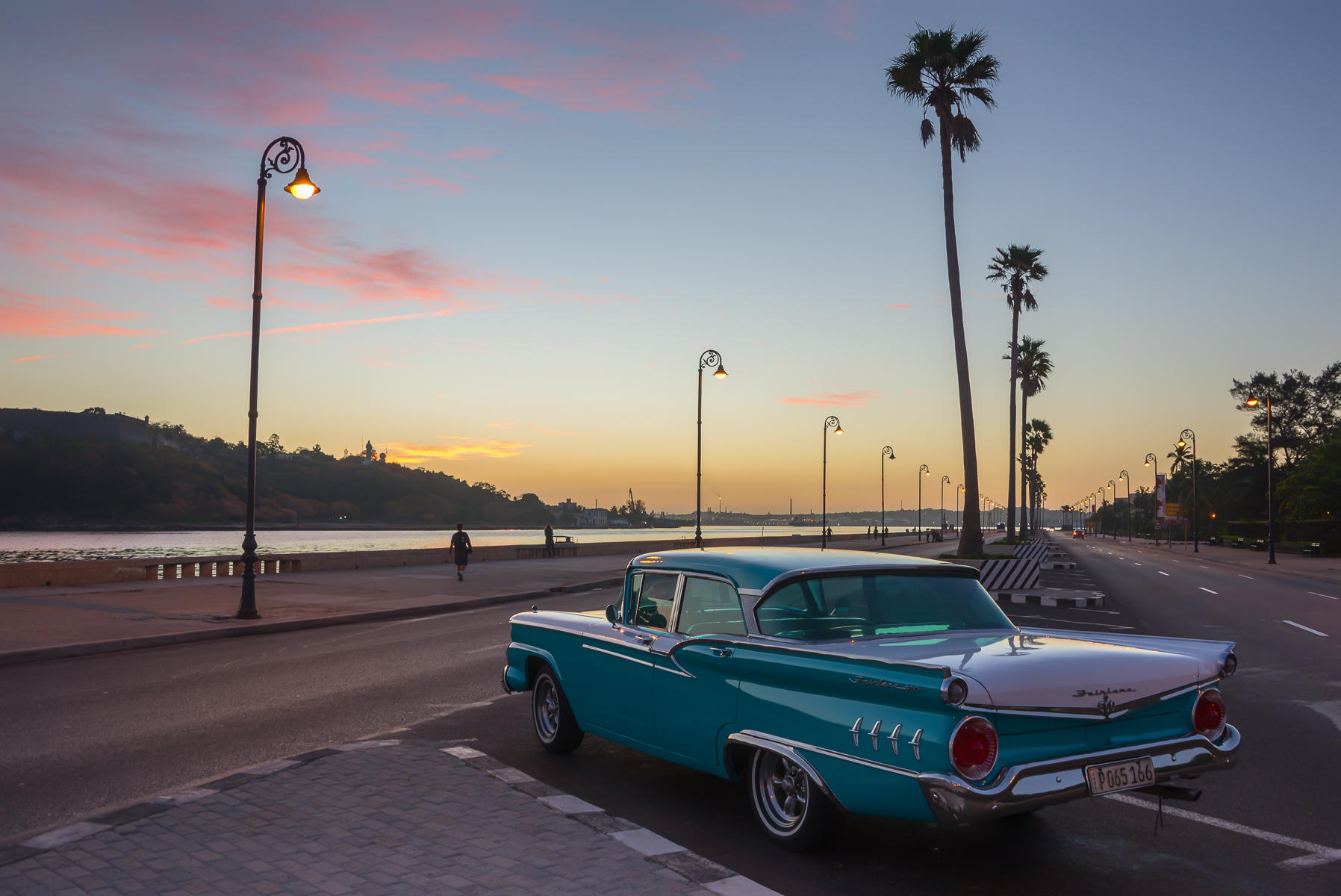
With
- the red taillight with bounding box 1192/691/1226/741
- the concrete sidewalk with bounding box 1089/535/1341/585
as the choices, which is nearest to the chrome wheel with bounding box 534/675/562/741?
the red taillight with bounding box 1192/691/1226/741

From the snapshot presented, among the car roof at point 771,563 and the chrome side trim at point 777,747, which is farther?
the car roof at point 771,563

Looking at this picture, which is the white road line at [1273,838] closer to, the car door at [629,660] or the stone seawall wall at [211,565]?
the car door at [629,660]

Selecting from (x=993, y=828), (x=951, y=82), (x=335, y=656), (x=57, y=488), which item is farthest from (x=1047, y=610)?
(x=57, y=488)

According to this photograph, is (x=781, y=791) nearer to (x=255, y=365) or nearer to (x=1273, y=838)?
(x=1273, y=838)

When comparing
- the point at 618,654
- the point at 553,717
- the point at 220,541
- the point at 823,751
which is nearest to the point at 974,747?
the point at 823,751

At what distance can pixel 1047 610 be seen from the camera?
62.6 ft

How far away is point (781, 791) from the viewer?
505cm

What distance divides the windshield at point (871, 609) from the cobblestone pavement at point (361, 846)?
130 cm

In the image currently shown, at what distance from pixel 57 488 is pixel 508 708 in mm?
133536

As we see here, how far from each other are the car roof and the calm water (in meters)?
24.1

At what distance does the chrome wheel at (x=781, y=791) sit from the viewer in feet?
16.0

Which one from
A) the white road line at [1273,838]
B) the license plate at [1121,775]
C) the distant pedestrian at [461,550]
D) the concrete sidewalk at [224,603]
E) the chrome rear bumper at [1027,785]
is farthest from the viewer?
Result: the distant pedestrian at [461,550]

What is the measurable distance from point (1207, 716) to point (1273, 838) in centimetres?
116

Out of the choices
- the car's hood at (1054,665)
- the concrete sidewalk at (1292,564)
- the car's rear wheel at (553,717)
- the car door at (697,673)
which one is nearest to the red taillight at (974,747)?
the car's hood at (1054,665)
